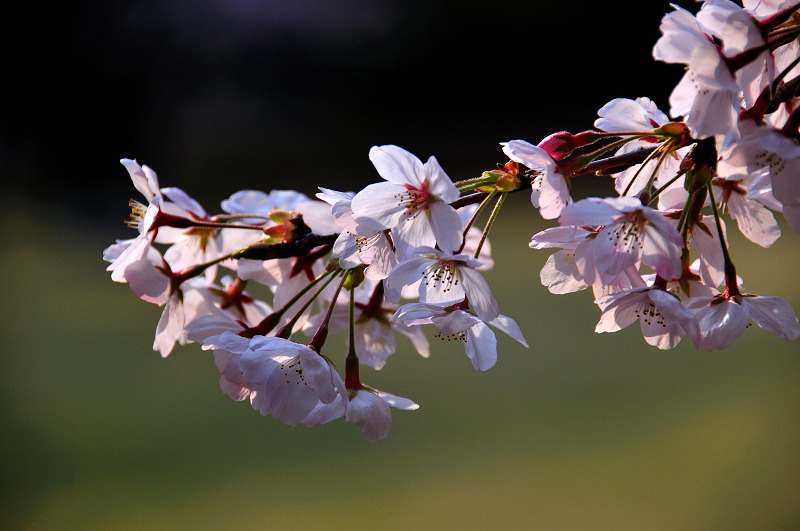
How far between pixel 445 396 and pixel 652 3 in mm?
1797

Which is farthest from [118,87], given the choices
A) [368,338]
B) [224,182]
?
[368,338]

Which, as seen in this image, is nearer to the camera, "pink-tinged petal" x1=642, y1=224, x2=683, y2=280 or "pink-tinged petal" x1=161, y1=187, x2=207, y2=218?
"pink-tinged petal" x1=642, y1=224, x2=683, y2=280

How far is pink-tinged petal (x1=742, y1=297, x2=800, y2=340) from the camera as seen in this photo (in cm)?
28

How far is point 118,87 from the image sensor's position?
269 centimetres

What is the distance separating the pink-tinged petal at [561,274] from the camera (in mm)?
315

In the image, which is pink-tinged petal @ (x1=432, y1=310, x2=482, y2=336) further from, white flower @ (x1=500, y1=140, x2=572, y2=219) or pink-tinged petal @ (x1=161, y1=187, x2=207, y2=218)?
pink-tinged petal @ (x1=161, y1=187, x2=207, y2=218)

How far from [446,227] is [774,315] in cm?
13

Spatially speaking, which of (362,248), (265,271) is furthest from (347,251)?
(265,271)

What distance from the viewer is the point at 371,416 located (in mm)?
323

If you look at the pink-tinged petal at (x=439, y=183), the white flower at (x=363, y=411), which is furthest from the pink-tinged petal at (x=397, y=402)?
the pink-tinged petal at (x=439, y=183)

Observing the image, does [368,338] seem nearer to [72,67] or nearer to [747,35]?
[747,35]

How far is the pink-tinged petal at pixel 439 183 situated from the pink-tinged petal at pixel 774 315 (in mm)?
123

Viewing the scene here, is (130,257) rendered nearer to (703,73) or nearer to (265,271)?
(265,271)

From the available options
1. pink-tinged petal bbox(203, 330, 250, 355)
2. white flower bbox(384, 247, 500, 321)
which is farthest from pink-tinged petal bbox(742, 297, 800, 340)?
pink-tinged petal bbox(203, 330, 250, 355)
